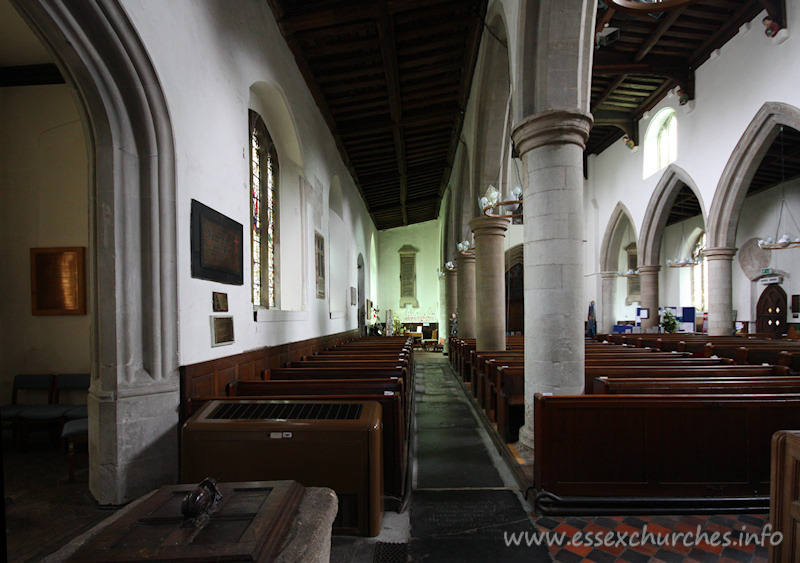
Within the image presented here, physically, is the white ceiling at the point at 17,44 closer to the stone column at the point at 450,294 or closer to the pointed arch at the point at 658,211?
the stone column at the point at 450,294

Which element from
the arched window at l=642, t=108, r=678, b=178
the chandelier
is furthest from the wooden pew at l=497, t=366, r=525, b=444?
the arched window at l=642, t=108, r=678, b=178

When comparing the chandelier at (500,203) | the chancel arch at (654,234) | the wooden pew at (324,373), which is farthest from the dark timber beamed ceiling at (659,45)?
the wooden pew at (324,373)

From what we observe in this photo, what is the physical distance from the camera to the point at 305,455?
2.61 meters

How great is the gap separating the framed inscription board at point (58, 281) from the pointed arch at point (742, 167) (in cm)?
1162

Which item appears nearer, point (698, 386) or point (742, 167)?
point (698, 386)

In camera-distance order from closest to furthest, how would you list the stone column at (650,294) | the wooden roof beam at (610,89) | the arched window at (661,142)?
the wooden roof beam at (610,89)
the arched window at (661,142)
the stone column at (650,294)

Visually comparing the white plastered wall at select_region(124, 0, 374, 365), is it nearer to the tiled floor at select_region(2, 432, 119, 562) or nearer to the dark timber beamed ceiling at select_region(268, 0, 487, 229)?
the dark timber beamed ceiling at select_region(268, 0, 487, 229)

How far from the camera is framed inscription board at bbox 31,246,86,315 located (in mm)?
4715

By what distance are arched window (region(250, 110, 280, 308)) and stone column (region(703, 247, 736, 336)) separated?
10121 millimetres

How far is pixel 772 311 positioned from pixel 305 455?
16548 millimetres

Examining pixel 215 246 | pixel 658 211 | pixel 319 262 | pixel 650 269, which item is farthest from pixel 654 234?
pixel 215 246

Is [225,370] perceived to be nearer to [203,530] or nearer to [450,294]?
[203,530]

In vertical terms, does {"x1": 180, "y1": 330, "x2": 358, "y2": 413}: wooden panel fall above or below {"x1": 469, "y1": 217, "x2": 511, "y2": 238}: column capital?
below

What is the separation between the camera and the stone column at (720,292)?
10367mm
